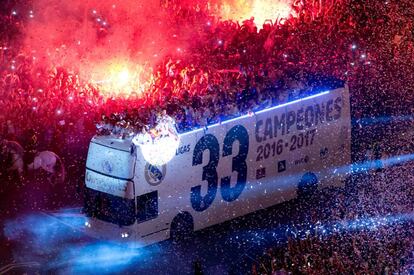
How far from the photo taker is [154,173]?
53.0ft

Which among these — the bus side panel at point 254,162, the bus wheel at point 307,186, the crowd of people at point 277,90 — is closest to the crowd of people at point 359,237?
the crowd of people at point 277,90

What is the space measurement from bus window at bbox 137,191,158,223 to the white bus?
21 mm

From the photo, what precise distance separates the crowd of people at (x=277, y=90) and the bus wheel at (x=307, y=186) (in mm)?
536

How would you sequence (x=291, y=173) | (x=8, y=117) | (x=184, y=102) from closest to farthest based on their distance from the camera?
(x=184, y=102) → (x=291, y=173) → (x=8, y=117)

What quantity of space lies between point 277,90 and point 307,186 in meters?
2.74

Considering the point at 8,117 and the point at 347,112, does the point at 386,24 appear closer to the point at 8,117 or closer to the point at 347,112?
the point at 347,112

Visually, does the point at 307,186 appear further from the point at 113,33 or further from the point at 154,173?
the point at 113,33

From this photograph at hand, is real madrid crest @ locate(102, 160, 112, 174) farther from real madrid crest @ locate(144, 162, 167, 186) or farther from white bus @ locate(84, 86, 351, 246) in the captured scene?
real madrid crest @ locate(144, 162, 167, 186)

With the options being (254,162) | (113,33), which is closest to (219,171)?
(254,162)

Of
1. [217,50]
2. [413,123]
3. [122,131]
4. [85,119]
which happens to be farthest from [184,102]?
[413,123]

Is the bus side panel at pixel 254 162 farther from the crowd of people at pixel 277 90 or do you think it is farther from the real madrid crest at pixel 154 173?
the crowd of people at pixel 277 90

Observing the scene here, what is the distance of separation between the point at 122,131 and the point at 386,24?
1564 centimetres

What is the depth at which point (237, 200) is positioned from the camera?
59.0ft

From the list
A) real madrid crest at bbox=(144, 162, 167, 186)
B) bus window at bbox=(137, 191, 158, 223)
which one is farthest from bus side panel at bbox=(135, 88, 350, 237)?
bus window at bbox=(137, 191, 158, 223)
